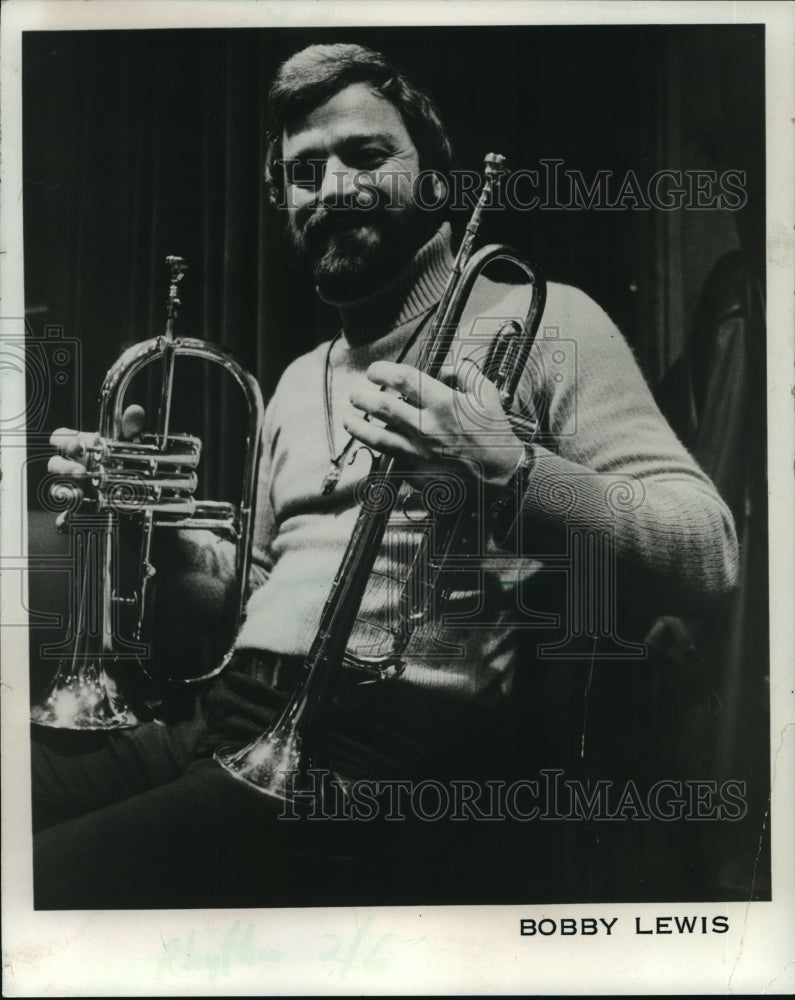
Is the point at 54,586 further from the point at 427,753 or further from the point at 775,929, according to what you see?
the point at 775,929

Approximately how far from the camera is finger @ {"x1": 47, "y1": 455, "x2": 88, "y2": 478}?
1.83 m

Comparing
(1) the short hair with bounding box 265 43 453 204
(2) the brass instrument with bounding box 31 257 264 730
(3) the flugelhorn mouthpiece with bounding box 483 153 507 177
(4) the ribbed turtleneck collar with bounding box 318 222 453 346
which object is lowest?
(2) the brass instrument with bounding box 31 257 264 730

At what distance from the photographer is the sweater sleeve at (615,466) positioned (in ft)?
5.86

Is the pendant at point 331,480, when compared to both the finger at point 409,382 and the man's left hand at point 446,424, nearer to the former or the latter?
the man's left hand at point 446,424

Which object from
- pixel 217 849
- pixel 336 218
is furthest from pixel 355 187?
pixel 217 849

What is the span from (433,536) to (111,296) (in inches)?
32.2

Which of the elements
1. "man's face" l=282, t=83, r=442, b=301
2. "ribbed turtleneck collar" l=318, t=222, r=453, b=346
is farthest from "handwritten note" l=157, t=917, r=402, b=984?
"man's face" l=282, t=83, r=442, b=301

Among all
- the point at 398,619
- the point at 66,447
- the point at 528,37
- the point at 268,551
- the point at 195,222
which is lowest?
the point at 398,619

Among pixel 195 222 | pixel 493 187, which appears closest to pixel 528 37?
pixel 493 187

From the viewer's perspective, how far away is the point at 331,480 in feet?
5.95

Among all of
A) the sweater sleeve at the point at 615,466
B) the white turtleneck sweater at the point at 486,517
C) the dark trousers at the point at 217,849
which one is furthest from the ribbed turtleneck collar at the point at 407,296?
the dark trousers at the point at 217,849

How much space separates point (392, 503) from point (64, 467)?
0.68m

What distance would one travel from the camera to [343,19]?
1.83m

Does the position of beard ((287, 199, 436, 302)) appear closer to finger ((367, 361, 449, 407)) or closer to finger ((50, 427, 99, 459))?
finger ((367, 361, 449, 407))
